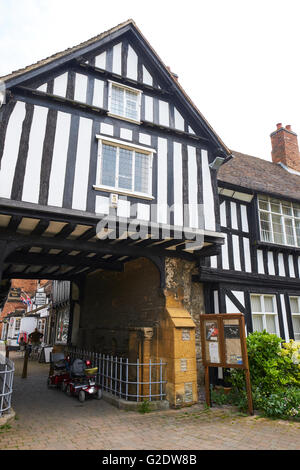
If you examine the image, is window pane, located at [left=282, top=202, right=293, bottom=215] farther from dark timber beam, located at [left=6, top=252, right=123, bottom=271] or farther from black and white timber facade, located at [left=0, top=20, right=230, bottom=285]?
dark timber beam, located at [left=6, top=252, right=123, bottom=271]

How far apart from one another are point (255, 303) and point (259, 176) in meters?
5.04

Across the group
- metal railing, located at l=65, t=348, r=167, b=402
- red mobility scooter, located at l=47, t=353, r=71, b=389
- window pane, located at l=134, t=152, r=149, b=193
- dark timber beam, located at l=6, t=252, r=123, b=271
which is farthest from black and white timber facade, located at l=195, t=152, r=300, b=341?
red mobility scooter, located at l=47, t=353, r=71, b=389

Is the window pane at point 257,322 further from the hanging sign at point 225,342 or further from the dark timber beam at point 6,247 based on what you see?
the dark timber beam at point 6,247

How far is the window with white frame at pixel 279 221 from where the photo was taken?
1112 cm

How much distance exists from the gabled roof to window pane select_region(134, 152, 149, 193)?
2.27 metres

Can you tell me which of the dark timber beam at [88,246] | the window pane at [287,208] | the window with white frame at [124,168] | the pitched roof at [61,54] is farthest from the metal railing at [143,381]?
the window pane at [287,208]

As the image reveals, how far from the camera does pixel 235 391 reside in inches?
311

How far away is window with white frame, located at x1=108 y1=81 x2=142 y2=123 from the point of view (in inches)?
328

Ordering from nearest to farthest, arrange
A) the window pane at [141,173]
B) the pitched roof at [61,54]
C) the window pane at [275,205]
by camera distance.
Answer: the pitched roof at [61,54]
the window pane at [141,173]
the window pane at [275,205]

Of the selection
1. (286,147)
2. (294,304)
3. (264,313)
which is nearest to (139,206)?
(264,313)

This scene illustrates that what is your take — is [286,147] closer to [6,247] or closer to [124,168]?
[124,168]

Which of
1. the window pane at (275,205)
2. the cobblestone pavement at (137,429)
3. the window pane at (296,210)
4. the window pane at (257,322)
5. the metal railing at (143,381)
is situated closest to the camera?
the cobblestone pavement at (137,429)

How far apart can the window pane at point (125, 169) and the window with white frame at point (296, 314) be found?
7536mm

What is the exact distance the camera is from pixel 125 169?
7898 mm
